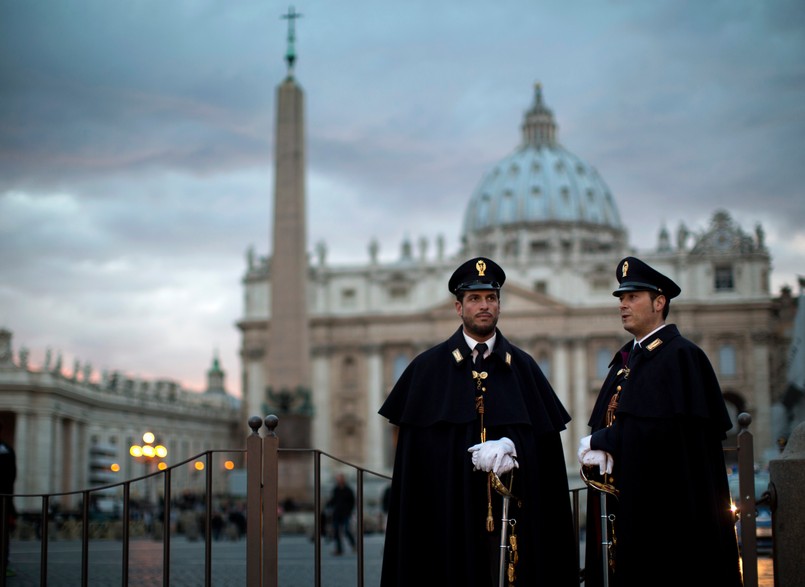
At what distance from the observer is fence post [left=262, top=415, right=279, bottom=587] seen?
796 centimetres

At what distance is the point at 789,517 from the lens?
7.61 m

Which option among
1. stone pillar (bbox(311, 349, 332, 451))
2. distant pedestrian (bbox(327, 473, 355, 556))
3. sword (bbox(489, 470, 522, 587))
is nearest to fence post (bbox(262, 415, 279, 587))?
sword (bbox(489, 470, 522, 587))

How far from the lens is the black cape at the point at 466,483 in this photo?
6629mm

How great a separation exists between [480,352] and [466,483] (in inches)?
32.4

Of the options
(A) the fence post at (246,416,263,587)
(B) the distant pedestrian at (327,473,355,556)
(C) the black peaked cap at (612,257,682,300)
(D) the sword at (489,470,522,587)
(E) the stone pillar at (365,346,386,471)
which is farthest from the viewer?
(E) the stone pillar at (365,346,386,471)

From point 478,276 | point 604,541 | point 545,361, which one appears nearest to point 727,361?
point 545,361

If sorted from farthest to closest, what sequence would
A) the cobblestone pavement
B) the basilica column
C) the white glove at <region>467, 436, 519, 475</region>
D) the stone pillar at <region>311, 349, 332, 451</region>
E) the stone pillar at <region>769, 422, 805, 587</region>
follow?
the stone pillar at <region>311, 349, 332, 451</region> → the basilica column → the cobblestone pavement → the stone pillar at <region>769, 422, 805, 587</region> → the white glove at <region>467, 436, 519, 475</region>

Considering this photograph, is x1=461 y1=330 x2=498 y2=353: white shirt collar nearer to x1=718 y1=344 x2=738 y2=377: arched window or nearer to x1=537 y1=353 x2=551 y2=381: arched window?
x1=537 y1=353 x2=551 y2=381: arched window

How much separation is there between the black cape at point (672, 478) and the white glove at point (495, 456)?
67cm

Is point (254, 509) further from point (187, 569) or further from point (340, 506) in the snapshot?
point (340, 506)

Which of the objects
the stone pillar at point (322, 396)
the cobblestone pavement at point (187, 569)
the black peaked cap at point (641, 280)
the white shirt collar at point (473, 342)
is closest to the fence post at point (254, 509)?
the white shirt collar at point (473, 342)

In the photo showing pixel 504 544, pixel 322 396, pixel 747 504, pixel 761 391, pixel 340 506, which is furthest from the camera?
pixel 322 396

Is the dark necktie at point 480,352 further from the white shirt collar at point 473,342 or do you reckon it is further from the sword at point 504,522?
the sword at point 504,522

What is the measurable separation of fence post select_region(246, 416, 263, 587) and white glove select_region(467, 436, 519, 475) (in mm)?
2002
